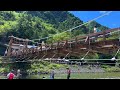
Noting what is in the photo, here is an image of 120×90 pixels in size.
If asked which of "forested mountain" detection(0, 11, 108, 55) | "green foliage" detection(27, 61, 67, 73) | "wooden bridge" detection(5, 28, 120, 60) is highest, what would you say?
"forested mountain" detection(0, 11, 108, 55)

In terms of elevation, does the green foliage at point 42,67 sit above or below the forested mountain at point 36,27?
below

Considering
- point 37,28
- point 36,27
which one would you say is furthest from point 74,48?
point 36,27

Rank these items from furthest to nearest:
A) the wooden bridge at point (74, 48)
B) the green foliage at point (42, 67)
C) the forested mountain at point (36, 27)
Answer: the green foliage at point (42, 67) < the forested mountain at point (36, 27) < the wooden bridge at point (74, 48)

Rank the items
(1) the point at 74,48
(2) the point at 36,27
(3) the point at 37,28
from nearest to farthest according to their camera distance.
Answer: (1) the point at 74,48 → (3) the point at 37,28 → (2) the point at 36,27

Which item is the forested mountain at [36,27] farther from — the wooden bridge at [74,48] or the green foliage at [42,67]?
the green foliage at [42,67]

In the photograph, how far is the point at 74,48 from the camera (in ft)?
15.4

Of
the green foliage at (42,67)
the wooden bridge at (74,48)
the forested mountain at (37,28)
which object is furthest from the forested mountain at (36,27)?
the green foliage at (42,67)

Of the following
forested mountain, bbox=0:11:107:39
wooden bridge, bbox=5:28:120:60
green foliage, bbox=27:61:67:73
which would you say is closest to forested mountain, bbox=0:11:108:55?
forested mountain, bbox=0:11:107:39

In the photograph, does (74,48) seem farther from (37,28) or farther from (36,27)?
(36,27)

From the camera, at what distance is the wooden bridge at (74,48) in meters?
3.98

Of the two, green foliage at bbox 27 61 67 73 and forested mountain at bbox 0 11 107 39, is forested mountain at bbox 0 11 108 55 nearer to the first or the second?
forested mountain at bbox 0 11 107 39

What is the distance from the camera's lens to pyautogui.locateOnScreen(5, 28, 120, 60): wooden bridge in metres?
3.98

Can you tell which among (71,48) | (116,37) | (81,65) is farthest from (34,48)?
(116,37)
